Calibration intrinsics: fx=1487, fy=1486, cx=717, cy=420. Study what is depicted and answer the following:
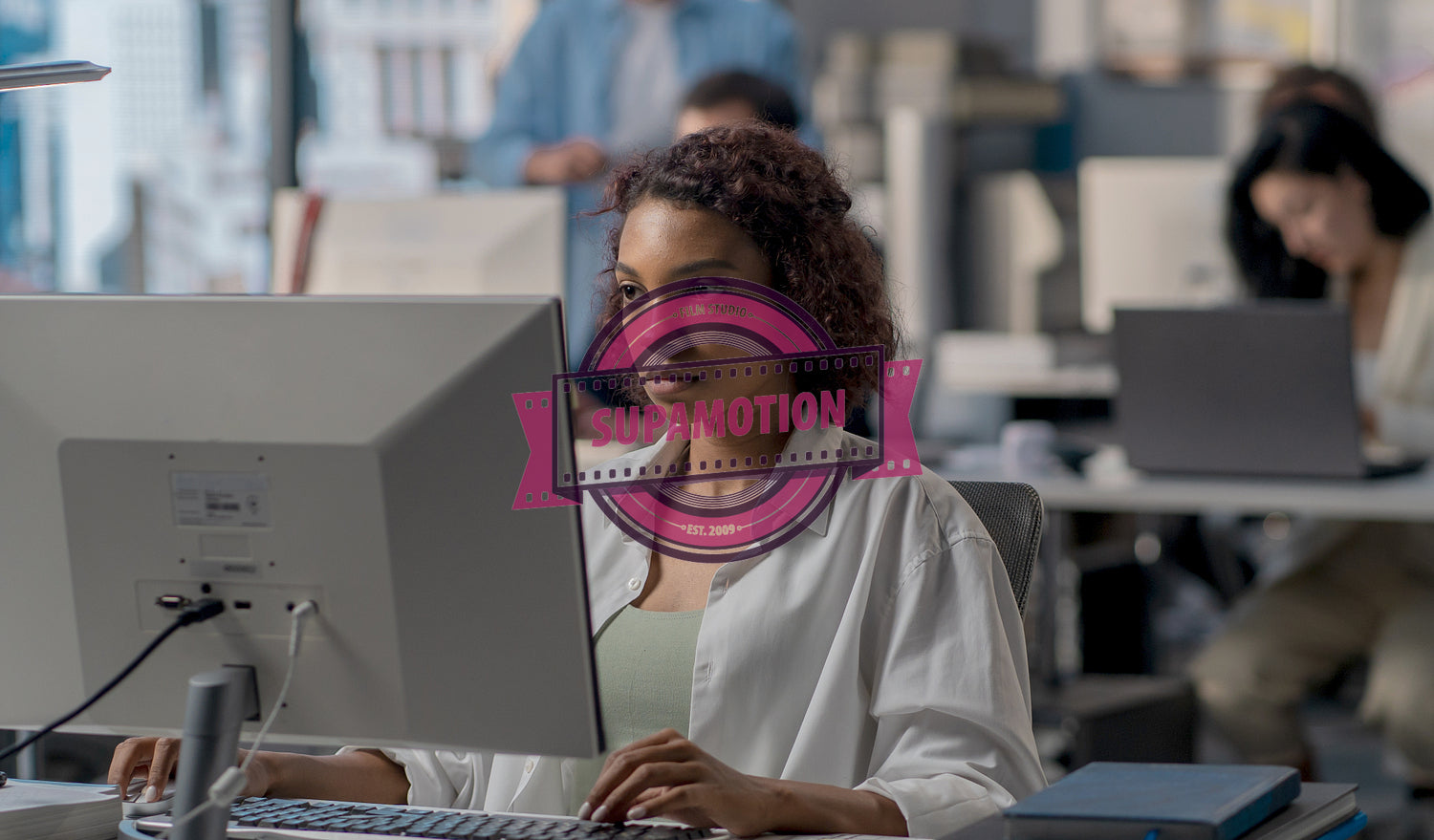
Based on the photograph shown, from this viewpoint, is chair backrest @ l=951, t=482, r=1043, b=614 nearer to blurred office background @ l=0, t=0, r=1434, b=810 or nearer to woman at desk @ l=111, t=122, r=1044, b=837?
woman at desk @ l=111, t=122, r=1044, b=837

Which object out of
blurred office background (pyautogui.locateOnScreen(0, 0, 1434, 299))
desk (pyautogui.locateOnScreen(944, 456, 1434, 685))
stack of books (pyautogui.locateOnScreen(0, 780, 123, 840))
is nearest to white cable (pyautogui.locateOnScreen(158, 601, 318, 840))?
stack of books (pyautogui.locateOnScreen(0, 780, 123, 840))

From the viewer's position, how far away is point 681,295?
1.10m

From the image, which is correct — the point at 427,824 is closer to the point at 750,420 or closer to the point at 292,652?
the point at 292,652

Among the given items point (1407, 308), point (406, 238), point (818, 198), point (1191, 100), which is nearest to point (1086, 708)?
point (1407, 308)

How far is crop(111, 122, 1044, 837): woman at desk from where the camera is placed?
105 cm

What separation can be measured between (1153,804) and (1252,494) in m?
1.60

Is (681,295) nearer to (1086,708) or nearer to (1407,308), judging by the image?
(1086,708)

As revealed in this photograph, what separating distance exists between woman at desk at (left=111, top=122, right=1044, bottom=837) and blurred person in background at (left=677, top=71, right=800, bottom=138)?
1.47 m

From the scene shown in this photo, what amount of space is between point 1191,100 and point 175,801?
15.6ft

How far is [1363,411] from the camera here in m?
2.66

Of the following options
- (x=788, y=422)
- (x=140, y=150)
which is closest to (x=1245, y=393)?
(x=788, y=422)

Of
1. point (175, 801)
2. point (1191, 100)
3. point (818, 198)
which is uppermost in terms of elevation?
point (1191, 100)

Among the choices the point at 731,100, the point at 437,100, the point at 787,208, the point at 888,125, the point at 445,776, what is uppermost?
the point at 437,100

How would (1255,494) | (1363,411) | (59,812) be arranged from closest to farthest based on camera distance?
(59,812) → (1255,494) → (1363,411)
